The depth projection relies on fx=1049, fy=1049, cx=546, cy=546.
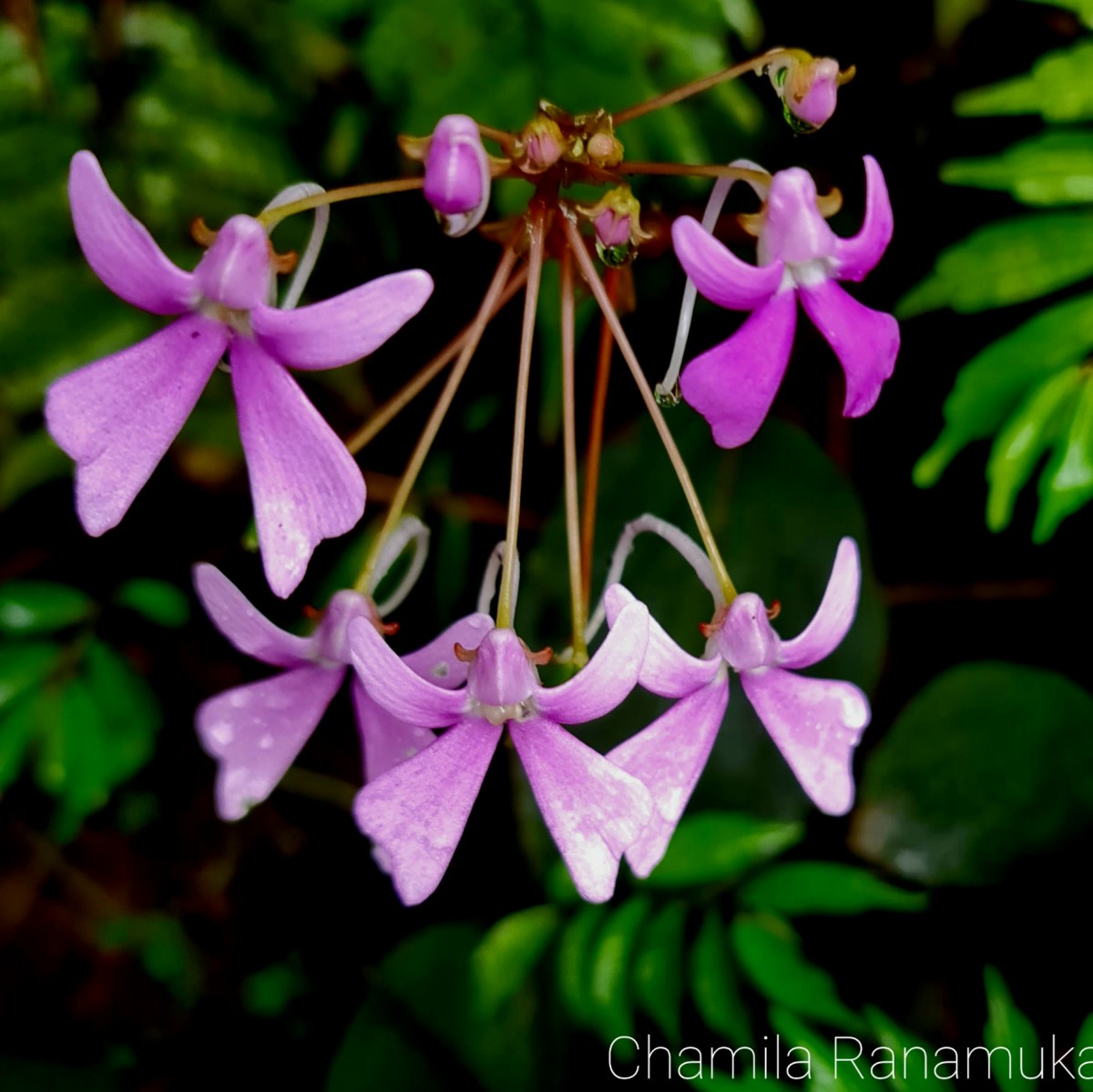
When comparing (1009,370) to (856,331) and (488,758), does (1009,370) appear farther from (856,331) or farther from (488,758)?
(488,758)

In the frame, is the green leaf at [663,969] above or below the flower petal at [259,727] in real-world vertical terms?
below

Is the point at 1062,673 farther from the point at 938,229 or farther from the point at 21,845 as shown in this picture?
the point at 21,845

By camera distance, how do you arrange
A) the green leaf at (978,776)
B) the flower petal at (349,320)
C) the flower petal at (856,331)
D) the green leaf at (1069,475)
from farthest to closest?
1. the green leaf at (978,776)
2. the green leaf at (1069,475)
3. the flower petal at (856,331)
4. the flower petal at (349,320)

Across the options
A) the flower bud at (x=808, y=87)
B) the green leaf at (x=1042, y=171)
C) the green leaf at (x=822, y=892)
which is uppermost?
the green leaf at (x=1042, y=171)

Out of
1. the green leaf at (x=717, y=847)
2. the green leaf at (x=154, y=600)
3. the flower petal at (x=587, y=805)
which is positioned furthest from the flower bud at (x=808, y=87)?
the green leaf at (x=154, y=600)

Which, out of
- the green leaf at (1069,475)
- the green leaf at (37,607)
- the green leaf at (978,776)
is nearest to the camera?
the green leaf at (1069,475)

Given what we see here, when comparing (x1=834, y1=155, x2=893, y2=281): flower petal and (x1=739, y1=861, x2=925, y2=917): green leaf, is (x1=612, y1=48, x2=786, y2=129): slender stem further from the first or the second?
(x1=739, y1=861, x2=925, y2=917): green leaf

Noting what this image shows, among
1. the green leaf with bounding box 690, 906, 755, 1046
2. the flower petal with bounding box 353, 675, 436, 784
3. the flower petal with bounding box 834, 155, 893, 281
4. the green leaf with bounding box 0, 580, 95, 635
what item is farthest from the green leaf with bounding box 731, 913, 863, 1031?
the green leaf with bounding box 0, 580, 95, 635

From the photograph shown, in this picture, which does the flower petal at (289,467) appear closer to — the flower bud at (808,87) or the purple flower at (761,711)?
the purple flower at (761,711)
